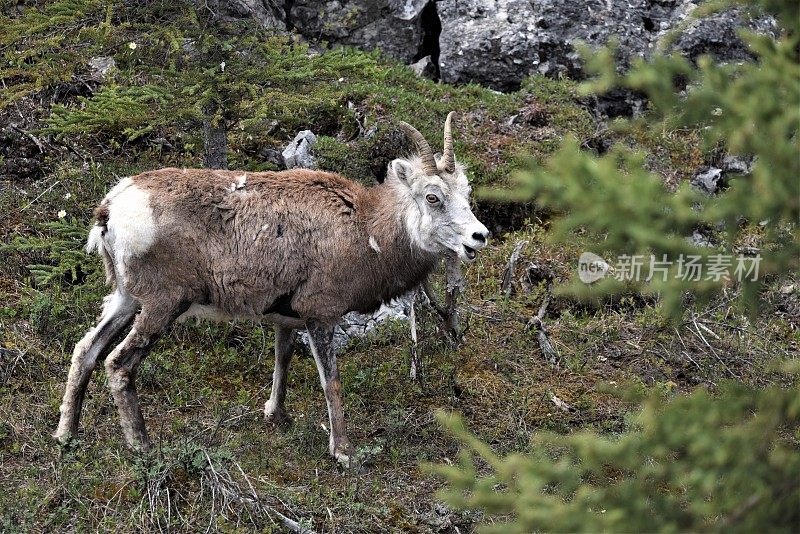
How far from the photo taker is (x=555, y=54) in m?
14.6

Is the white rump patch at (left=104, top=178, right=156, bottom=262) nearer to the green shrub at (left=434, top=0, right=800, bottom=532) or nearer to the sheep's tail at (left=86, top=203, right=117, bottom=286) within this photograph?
the sheep's tail at (left=86, top=203, right=117, bottom=286)

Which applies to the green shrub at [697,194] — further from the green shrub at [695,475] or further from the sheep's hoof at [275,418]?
the sheep's hoof at [275,418]

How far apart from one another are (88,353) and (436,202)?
11.1 ft

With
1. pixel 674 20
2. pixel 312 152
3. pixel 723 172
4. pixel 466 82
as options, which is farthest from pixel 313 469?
pixel 674 20

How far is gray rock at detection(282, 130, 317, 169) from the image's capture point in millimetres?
11477

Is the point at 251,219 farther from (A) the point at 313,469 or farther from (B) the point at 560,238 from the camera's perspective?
(B) the point at 560,238

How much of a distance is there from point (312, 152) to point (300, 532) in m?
6.12

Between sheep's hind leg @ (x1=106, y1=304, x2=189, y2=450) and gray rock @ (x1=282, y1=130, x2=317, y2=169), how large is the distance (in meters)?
4.22

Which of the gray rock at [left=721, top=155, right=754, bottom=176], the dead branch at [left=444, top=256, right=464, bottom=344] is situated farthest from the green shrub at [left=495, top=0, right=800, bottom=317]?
the gray rock at [left=721, top=155, right=754, bottom=176]

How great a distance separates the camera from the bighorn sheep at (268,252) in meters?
7.63

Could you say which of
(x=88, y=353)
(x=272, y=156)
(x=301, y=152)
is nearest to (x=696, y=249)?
(x=88, y=353)

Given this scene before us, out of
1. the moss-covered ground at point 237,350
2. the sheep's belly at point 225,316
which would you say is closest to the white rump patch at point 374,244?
the sheep's belly at point 225,316

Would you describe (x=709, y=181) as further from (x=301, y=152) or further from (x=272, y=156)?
(x=272, y=156)

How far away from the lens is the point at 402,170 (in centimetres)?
858
